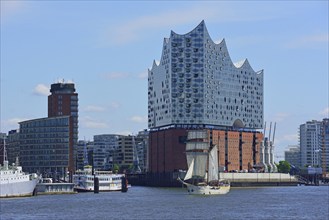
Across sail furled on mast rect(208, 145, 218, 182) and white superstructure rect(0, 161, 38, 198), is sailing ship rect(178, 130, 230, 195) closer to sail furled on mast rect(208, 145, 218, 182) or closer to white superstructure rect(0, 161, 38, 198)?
sail furled on mast rect(208, 145, 218, 182)

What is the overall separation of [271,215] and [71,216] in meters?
25.0

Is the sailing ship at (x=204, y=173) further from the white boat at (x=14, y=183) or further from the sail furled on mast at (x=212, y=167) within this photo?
the white boat at (x=14, y=183)

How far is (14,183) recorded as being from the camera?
15875 cm

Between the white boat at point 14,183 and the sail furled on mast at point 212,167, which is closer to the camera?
the white boat at point 14,183

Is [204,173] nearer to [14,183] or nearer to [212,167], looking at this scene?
[212,167]

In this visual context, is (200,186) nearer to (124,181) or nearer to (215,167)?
(215,167)

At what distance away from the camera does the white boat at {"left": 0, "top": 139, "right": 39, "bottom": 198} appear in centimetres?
15488

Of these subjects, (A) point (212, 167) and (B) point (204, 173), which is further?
(A) point (212, 167)

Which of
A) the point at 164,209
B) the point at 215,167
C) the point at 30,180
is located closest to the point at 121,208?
the point at 164,209

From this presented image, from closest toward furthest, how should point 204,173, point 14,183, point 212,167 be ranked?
point 14,183, point 204,173, point 212,167

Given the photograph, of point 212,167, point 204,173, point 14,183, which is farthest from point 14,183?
point 212,167

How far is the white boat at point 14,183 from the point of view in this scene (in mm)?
154875

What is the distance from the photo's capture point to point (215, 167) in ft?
624

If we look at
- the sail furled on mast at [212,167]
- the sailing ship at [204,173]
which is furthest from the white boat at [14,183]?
the sail furled on mast at [212,167]
